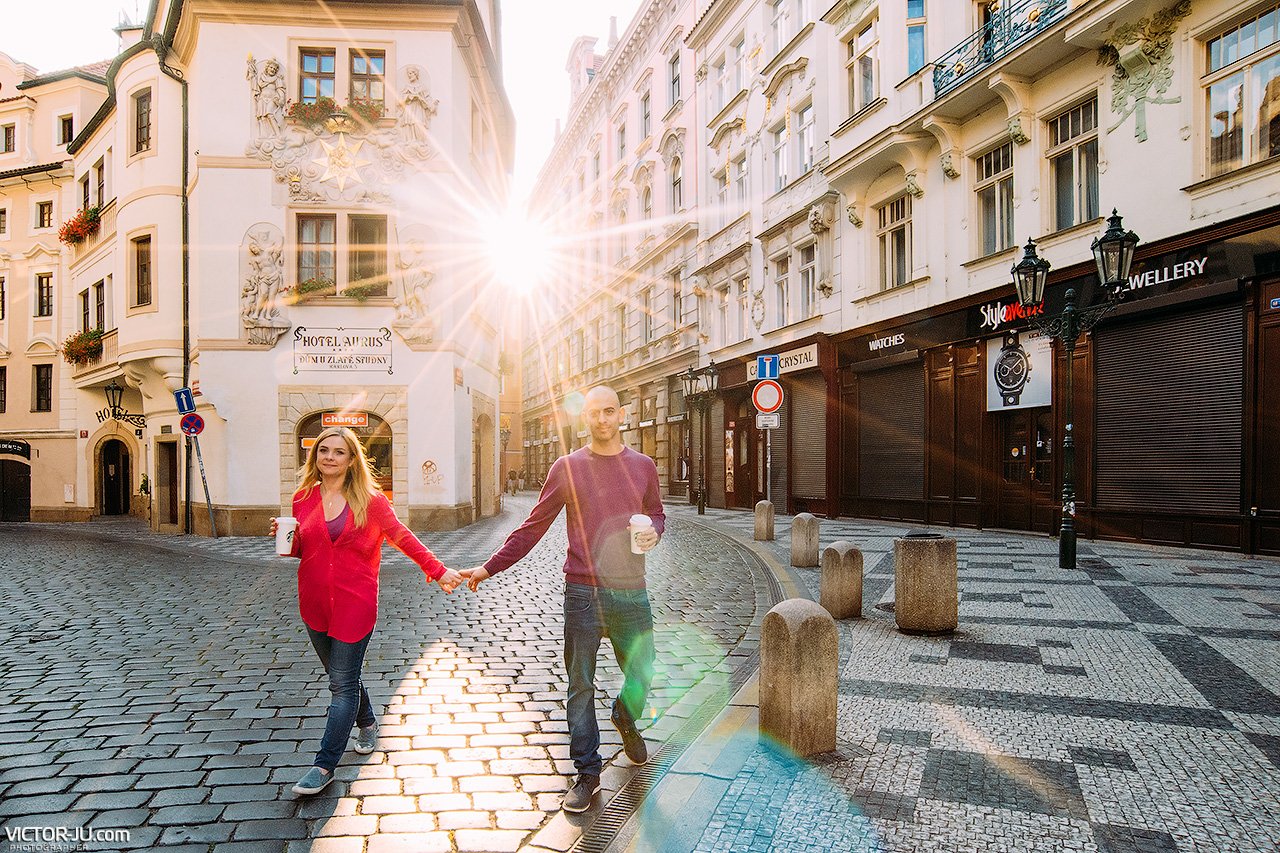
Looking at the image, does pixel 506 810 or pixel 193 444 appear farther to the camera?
pixel 193 444

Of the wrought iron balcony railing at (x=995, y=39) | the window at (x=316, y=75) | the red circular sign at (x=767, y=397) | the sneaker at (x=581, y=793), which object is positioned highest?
the window at (x=316, y=75)

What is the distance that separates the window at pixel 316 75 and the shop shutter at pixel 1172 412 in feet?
55.3

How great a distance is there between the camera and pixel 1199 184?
1246 centimetres

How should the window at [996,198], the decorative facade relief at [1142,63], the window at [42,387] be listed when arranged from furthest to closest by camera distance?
the window at [42,387] → the window at [996,198] → the decorative facade relief at [1142,63]

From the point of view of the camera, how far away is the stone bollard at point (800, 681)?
175 inches

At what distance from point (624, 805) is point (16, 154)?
4018cm

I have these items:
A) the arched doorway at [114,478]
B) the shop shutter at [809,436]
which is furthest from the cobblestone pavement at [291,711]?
the arched doorway at [114,478]

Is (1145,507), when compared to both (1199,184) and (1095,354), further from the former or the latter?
(1199,184)

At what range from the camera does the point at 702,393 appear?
2825cm

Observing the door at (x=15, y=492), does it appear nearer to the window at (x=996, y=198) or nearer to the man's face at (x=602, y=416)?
the window at (x=996, y=198)

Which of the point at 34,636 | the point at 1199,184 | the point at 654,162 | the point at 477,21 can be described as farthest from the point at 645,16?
the point at 34,636

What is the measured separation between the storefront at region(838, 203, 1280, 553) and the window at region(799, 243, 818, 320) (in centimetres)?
365

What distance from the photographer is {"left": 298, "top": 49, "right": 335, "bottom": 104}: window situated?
65.1ft

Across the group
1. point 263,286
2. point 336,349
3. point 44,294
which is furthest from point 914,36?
point 44,294
